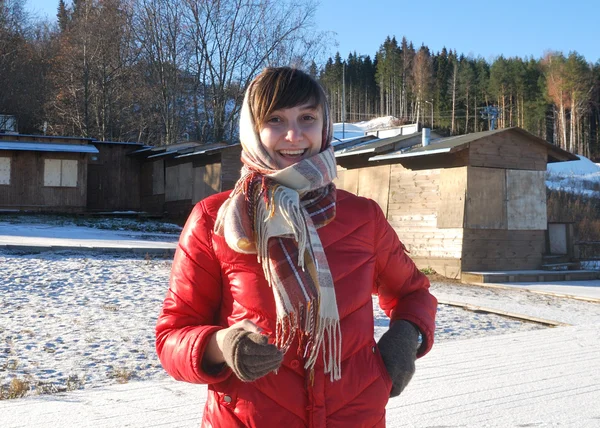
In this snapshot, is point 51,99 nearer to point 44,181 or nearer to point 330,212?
point 44,181

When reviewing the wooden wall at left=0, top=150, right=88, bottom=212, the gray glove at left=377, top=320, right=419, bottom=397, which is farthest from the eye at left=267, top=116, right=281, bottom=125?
the wooden wall at left=0, top=150, right=88, bottom=212

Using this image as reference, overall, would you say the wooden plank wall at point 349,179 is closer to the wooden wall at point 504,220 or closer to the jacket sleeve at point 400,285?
the wooden wall at point 504,220

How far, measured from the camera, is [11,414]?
5.07 metres

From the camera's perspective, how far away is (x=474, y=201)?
55.6ft

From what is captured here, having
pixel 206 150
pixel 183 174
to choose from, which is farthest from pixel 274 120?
pixel 183 174

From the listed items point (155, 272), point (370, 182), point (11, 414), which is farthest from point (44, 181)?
point (11, 414)

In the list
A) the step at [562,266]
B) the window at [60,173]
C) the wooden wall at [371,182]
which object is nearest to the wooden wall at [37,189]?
the window at [60,173]

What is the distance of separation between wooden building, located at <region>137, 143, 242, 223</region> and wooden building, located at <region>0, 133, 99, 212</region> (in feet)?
10.6

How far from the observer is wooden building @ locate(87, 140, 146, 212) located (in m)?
31.9

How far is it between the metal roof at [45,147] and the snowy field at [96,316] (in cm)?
1479

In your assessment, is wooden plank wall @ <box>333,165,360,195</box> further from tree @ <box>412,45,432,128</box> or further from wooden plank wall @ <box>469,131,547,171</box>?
tree @ <box>412,45,432,128</box>

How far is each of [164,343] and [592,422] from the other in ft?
13.3

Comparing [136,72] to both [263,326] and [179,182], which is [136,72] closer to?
[179,182]

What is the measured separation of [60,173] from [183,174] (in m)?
5.16
